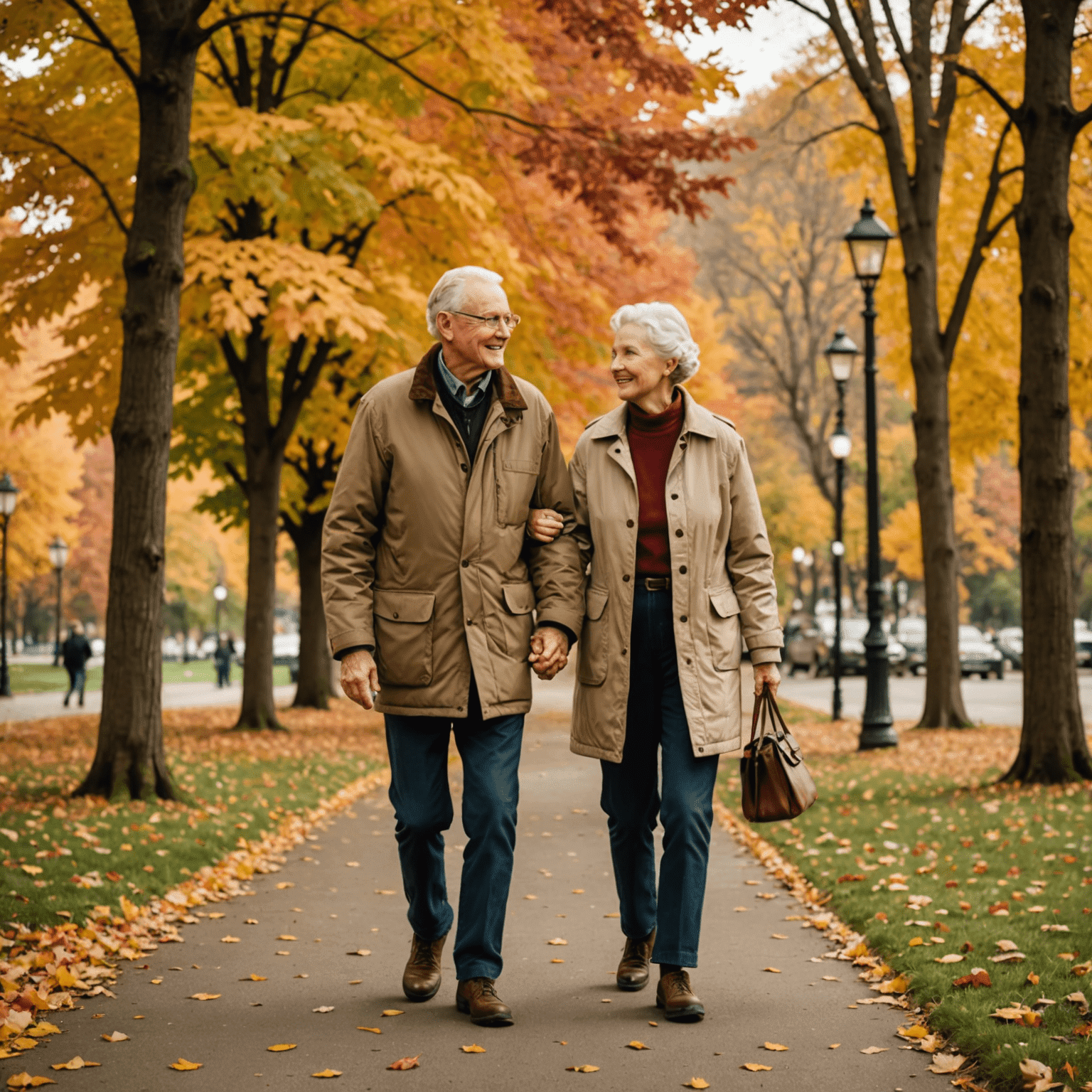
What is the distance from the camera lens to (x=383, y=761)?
13258 millimetres

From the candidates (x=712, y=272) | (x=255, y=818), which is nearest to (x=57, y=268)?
(x=255, y=818)

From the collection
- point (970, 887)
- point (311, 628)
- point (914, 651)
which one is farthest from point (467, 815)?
point (914, 651)

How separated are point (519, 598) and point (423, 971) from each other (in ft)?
4.29

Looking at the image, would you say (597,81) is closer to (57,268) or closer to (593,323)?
(593,323)

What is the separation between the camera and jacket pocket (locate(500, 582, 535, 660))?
14.1ft

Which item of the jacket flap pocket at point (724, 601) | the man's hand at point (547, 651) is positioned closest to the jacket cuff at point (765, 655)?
the jacket flap pocket at point (724, 601)

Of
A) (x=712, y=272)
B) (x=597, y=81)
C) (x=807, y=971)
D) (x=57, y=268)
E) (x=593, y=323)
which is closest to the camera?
(x=807, y=971)

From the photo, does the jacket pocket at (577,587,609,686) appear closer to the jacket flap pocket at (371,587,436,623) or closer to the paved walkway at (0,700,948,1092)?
the jacket flap pocket at (371,587,436,623)

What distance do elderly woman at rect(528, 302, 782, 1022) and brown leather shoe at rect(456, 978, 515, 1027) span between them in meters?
0.53

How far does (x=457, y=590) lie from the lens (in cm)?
429

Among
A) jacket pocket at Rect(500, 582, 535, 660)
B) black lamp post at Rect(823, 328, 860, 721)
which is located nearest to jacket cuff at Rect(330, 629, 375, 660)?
jacket pocket at Rect(500, 582, 535, 660)

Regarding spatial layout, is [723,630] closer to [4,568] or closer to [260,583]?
[260,583]

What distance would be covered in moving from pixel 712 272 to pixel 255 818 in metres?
26.8

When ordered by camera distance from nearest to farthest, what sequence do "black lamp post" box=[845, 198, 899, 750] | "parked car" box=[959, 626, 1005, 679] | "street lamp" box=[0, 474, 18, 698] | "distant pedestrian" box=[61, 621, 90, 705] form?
"black lamp post" box=[845, 198, 899, 750]
"distant pedestrian" box=[61, 621, 90, 705]
"street lamp" box=[0, 474, 18, 698]
"parked car" box=[959, 626, 1005, 679]
